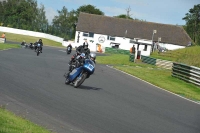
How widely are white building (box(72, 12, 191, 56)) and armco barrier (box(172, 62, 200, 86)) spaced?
181 ft

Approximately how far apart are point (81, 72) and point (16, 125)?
8404mm

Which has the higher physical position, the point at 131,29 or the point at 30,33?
the point at 131,29

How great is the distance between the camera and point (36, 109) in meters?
10.1

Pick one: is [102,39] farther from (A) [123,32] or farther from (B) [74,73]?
(B) [74,73]

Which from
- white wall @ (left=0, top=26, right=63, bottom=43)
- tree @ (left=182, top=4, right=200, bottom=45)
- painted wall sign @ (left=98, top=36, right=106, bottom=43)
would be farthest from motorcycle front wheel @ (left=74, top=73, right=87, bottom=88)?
tree @ (left=182, top=4, right=200, bottom=45)

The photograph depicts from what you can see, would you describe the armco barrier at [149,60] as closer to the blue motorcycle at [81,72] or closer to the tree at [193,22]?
the blue motorcycle at [81,72]

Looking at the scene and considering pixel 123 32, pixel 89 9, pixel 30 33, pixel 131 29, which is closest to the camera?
pixel 30 33

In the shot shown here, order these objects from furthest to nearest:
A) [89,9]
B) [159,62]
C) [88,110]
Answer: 1. [89,9]
2. [159,62]
3. [88,110]

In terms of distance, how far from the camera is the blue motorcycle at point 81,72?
1540 centimetres

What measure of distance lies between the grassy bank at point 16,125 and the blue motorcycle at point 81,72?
6.93 m

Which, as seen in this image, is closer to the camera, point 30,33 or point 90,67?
point 90,67

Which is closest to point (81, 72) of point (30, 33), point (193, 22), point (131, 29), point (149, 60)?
point (149, 60)

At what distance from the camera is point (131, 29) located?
90.0m

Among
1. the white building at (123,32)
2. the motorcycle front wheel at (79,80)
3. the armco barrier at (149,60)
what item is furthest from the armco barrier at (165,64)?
the white building at (123,32)
